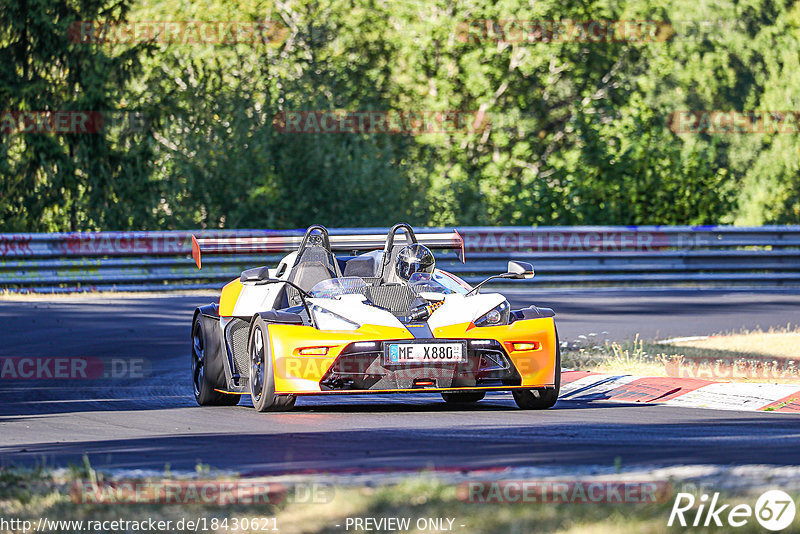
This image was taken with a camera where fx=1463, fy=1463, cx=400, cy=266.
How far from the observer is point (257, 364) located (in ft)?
36.1

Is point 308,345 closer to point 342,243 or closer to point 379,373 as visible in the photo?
point 379,373

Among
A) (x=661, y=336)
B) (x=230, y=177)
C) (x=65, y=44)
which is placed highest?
(x=65, y=44)

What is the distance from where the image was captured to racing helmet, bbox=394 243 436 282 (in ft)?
37.6

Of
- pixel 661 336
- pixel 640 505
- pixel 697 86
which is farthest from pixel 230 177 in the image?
pixel 697 86

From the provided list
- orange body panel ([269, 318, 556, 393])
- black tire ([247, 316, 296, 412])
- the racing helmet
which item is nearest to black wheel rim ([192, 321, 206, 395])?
black tire ([247, 316, 296, 412])

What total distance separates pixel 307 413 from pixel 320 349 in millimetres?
688

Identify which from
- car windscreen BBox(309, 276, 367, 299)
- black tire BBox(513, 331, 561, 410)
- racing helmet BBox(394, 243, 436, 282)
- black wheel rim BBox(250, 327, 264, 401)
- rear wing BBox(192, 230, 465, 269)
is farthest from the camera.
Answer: rear wing BBox(192, 230, 465, 269)

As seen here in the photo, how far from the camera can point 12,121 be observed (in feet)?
111

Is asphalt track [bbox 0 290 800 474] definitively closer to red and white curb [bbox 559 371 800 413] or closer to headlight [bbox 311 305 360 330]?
red and white curb [bbox 559 371 800 413]

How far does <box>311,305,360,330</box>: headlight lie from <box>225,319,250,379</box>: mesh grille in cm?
105

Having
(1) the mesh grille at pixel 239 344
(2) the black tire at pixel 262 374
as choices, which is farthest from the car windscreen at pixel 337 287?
(1) the mesh grille at pixel 239 344

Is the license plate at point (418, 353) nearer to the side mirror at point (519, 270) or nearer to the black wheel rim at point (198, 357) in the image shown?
the side mirror at point (519, 270)

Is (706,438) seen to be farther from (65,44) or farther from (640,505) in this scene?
(65,44)

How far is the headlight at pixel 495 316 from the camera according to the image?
10742 mm
